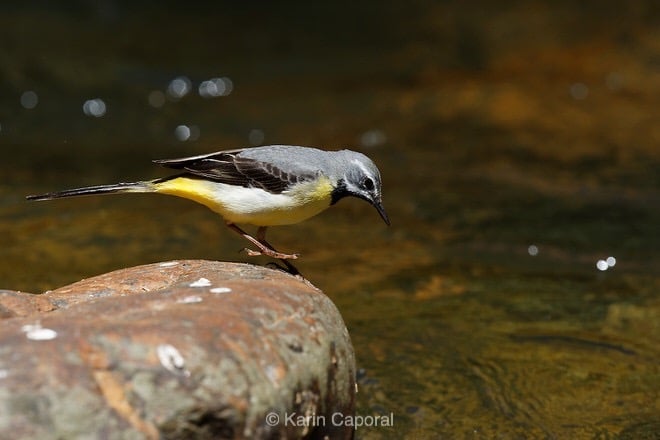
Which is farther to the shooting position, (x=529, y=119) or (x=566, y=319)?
(x=529, y=119)

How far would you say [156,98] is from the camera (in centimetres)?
1666

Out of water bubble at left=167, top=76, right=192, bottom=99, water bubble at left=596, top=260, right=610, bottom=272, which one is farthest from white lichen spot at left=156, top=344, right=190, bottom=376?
water bubble at left=167, top=76, right=192, bottom=99

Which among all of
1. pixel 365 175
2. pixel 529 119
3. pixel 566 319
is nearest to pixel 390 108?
pixel 529 119

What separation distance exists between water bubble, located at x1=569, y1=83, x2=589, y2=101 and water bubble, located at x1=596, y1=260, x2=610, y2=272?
6288mm

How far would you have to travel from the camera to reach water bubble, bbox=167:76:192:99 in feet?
55.4

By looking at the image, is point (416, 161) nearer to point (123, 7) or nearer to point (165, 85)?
point (165, 85)

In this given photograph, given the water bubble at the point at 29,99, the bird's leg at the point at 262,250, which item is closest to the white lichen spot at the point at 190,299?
the bird's leg at the point at 262,250

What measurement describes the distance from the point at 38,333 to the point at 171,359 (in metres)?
0.66

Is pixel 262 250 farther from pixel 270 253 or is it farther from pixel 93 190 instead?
pixel 93 190

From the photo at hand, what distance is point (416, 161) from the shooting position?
1419cm

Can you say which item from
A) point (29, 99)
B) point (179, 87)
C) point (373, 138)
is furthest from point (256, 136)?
point (29, 99)

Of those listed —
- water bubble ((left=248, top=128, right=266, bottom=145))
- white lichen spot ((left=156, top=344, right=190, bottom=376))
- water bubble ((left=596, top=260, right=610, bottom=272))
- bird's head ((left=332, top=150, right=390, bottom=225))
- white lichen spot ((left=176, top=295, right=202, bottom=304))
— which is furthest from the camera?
water bubble ((left=248, top=128, right=266, bottom=145))

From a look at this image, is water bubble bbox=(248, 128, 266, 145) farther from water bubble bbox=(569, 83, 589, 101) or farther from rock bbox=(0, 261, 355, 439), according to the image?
rock bbox=(0, 261, 355, 439)

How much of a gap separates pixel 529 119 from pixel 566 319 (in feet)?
22.8
